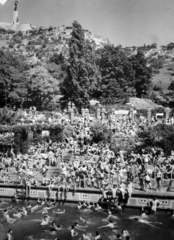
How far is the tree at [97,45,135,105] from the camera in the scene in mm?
49781

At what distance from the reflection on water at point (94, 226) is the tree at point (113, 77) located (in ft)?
105

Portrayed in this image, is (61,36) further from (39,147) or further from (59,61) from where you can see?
(39,147)

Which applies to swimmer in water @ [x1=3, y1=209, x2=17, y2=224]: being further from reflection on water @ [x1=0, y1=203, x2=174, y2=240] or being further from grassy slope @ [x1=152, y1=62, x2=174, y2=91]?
grassy slope @ [x1=152, y1=62, x2=174, y2=91]

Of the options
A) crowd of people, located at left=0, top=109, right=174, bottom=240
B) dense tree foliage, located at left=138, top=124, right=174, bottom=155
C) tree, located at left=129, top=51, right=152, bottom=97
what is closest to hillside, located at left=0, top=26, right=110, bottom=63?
Result: tree, located at left=129, top=51, right=152, bottom=97

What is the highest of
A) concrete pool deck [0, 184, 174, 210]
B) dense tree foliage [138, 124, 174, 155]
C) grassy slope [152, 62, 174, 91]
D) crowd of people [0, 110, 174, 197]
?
grassy slope [152, 62, 174, 91]

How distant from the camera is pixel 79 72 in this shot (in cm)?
4481

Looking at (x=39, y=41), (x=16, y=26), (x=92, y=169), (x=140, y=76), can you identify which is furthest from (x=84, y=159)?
(x=16, y=26)

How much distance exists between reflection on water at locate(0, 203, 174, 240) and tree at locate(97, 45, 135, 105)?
105 ft

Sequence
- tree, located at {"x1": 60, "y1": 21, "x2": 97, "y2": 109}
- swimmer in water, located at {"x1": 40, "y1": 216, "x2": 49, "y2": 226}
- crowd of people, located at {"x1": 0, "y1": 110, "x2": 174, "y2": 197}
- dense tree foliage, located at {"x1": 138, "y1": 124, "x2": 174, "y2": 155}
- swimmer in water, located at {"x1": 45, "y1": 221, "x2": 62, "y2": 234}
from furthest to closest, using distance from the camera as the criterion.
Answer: tree, located at {"x1": 60, "y1": 21, "x2": 97, "y2": 109} → dense tree foliage, located at {"x1": 138, "y1": 124, "x2": 174, "y2": 155} → crowd of people, located at {"x1": 0, "y1": 110, "x2": 174, "y2": 197} → swimmer in water, located at {"x1": 40, "y1": 216, "x2": 49, "y2": 226} → swimmer in water, located at {"x1": 45, "y1": 221, "x2": 62, "y2": 234}

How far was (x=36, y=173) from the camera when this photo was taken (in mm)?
22906

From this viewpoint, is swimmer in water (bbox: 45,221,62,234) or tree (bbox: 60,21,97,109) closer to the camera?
swimmer in water (bbox: 45,221,62,234)

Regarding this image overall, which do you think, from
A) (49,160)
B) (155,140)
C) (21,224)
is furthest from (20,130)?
(21,224)

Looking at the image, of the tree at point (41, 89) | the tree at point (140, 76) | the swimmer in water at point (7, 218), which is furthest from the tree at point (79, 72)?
the swimmer in water at point (7, 218)

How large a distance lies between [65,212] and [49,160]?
7.08m
